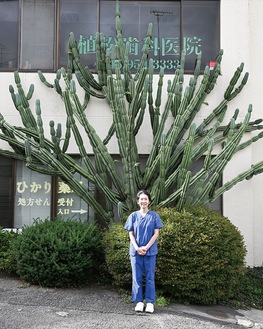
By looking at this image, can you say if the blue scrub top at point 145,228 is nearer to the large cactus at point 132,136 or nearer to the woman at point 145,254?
the woman at point 145,254

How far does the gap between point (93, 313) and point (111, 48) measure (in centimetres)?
534

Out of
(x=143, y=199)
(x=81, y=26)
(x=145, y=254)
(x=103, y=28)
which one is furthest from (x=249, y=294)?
(x=81, y=26)

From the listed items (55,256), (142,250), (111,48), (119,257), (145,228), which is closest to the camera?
(142,250)

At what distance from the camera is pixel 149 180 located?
716 centimetres

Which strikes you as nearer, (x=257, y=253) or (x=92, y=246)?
(x=92, y=246)

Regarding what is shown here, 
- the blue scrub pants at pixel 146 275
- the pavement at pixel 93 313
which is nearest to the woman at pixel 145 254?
the blue scrub pants at pixel 146 275

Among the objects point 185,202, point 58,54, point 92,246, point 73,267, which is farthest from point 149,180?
point 58,54

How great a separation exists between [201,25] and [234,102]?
5.81ft

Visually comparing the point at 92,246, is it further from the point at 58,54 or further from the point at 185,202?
the point at 58,54

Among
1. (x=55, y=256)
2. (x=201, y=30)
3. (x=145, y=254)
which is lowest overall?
(x=55, y=256)

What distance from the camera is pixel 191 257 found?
5.90 metres

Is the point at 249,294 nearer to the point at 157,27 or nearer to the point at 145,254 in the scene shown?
the point at 145,254

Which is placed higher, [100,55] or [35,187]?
[100,55]

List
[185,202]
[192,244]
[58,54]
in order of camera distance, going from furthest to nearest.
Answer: [58,54] → [185,202] → [192,244]
